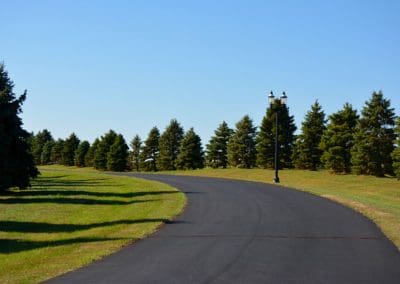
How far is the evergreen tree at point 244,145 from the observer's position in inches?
2761

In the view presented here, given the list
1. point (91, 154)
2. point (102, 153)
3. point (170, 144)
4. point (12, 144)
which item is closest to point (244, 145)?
point (170, 144)

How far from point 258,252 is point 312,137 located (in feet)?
157

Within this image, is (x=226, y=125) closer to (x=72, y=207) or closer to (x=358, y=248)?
(x=72, y=207)

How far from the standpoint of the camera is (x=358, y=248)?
1203 centimetres

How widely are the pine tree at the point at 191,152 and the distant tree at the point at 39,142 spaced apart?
55.6 m

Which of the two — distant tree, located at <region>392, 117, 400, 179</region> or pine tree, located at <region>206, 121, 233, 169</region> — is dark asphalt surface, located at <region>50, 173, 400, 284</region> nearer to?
distant tree, located at <region>392, 117, 400, 179</region>

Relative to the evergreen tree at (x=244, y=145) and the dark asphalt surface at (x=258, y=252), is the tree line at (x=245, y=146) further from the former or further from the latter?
the dark asphalt surface at (x=258, y=252)

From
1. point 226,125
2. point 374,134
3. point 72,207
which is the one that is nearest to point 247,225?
point 72,207

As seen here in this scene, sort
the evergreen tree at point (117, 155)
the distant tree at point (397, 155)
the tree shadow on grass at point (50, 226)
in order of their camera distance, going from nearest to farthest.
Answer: the tree shadow on grass at point (50, 226), the distant tree at point (397, 155), the evergreen tree at point (117, 155)

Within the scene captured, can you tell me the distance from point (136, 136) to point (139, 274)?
84.1 m

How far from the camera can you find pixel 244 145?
69750 millimetres

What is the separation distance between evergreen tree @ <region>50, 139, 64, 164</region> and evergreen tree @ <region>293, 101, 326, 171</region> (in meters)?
66.4

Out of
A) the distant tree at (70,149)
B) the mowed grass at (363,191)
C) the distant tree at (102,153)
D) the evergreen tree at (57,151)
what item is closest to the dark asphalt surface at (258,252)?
the mowed grass at (363,191)

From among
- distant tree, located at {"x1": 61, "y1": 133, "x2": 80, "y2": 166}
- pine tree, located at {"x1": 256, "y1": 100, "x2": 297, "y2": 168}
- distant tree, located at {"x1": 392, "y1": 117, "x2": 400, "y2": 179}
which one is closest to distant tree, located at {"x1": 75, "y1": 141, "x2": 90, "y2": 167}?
distant tree, located at {"x1": 61, "y1": 133, "x2": 80, "y2": 166}
